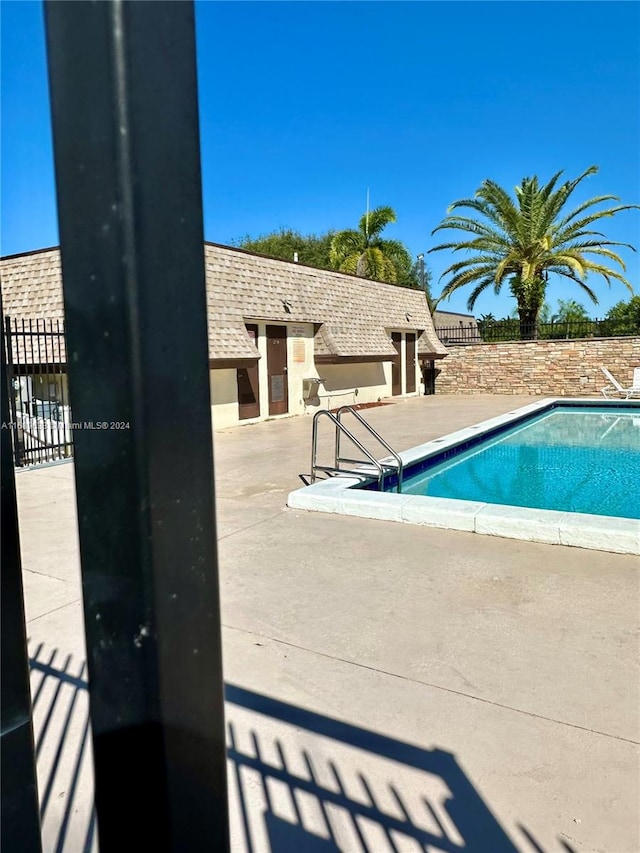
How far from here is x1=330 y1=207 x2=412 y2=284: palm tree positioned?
98.2 ft

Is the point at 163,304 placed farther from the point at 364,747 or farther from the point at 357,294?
the point at 357,294

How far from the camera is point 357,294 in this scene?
19531 mm

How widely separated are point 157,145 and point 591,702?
306cm

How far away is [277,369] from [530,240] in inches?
468

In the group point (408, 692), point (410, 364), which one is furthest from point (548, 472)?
point (410, 364)

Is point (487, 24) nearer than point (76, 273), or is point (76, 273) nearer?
point (76, 273)

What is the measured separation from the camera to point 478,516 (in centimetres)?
551

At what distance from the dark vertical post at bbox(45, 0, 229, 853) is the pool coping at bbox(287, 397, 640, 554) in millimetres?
4773

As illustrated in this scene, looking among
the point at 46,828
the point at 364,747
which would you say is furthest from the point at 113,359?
the point at 364,747

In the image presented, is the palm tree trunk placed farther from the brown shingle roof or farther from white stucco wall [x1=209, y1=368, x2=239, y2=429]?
white stucco wall [x1=209, y1=368, x2=239, y2=429]

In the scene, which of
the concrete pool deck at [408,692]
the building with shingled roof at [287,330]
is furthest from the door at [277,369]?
the concrete pool deck at [408,692]

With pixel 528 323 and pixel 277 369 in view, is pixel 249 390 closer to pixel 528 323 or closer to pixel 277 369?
pixel 277 369

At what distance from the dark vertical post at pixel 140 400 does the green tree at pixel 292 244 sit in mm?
42051

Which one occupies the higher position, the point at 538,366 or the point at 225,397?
the point at 538,366
